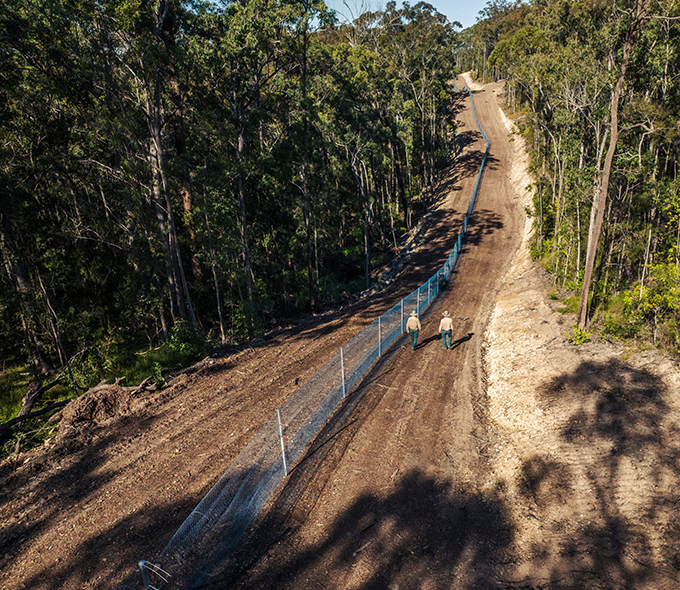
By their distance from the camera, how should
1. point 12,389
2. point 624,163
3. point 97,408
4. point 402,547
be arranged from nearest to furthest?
point 402,547, point 97,408, point 624,163, point 12,389

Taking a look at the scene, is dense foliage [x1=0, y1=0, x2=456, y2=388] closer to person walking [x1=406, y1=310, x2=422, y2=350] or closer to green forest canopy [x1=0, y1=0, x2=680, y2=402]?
green forest canopy [x1=0, y1=0, x2=680, y2=402]

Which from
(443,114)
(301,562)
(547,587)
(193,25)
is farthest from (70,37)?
(443,114)

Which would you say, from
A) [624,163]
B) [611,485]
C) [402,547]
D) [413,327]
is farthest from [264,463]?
[624,163]

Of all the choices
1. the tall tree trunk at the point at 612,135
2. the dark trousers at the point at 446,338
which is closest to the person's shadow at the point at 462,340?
the dark trousers at the point at 446,338

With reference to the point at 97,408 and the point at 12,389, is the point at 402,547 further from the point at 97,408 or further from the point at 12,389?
the point at 12,389

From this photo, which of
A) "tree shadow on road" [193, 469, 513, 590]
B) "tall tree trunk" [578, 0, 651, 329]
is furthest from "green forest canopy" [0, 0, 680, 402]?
"tree shadow on road" [193, 469, 513, 590]

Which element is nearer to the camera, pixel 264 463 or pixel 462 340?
pixel 264 463

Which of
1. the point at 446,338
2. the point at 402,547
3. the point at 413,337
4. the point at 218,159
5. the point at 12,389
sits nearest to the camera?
the point at 402,547
